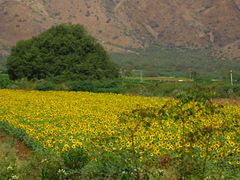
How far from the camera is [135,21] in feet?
348

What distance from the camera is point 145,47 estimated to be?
95062 millimetres

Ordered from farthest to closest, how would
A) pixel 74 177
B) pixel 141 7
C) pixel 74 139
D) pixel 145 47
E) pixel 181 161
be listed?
pixel 141 7 < pixel 145 47 < pixel 74 139 < pixel 74 177 < pixel 181 161

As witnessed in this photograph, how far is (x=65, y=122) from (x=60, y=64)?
78.1 ft

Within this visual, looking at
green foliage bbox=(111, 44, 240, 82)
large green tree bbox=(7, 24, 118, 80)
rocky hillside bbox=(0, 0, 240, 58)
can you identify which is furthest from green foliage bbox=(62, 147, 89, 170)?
rocky hillside bbox=(0, 0, 240, 58)

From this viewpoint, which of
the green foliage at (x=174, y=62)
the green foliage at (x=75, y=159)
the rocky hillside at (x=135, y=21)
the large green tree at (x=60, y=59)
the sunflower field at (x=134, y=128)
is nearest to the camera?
the sunflower field at (x=134, y=128)

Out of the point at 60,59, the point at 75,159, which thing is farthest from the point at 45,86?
the point at 75,159

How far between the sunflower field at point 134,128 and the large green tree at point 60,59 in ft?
56.5

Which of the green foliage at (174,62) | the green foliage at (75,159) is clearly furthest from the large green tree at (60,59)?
the green foliage at (75,159)

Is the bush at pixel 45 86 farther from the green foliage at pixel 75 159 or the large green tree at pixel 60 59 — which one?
the green foliage at pixel 75 159

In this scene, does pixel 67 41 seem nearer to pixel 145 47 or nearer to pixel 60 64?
pixel 60 64

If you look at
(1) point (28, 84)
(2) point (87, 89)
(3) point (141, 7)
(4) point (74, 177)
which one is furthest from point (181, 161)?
(3) point (141, 7)

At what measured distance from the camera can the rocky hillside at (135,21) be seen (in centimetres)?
9262

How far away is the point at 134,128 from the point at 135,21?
9780 cm

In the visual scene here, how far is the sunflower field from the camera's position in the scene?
329 inches
